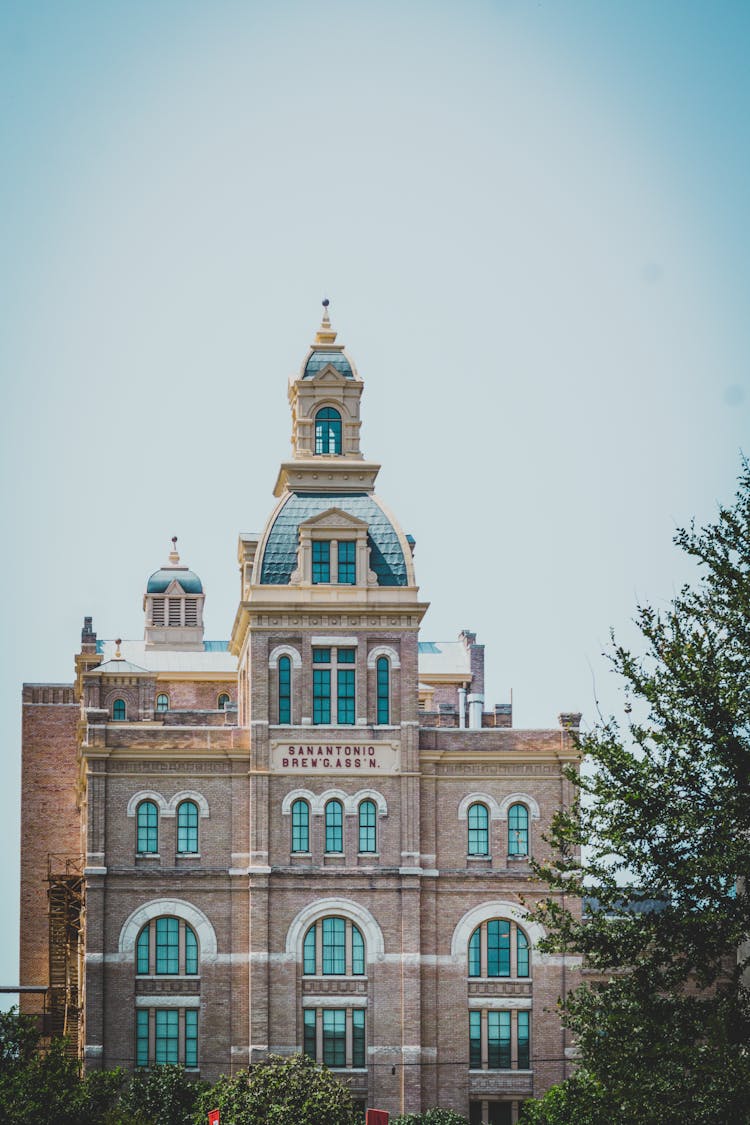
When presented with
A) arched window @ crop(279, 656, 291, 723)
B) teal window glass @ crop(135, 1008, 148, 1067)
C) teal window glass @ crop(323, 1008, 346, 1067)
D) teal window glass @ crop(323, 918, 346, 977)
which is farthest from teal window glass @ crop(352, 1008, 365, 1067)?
arched window @ crop(279, 656, 291, 723)

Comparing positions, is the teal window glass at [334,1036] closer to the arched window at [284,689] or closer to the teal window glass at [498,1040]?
the teal window glass at [498,1040]

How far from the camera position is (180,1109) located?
72.9 m

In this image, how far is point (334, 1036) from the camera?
76.4 metres

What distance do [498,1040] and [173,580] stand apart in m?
34.6

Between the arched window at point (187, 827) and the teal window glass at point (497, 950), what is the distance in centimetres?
1079

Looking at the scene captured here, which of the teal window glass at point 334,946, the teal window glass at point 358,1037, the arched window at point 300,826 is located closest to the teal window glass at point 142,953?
the arched window at point 300,826

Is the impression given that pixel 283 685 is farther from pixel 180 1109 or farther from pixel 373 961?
Answer: pixel 180 1109

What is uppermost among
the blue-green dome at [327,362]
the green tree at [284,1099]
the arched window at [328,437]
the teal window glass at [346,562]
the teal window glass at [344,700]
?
the blue-green dome at [327,362]

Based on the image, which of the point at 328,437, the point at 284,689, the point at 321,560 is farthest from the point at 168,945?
the point at 328,437

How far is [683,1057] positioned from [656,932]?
12.6 ft

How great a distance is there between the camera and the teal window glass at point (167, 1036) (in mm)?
75812

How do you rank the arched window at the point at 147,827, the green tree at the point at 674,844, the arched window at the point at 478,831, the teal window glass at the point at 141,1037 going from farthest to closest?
the arched window at the point at 478,831
the arched window at the point at 147,827
the teal window glass at the point at 141,1037
the green tree at the point at 674,844

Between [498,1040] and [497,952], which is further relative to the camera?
[497,952]

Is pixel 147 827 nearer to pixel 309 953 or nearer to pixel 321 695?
pixel 309 953
